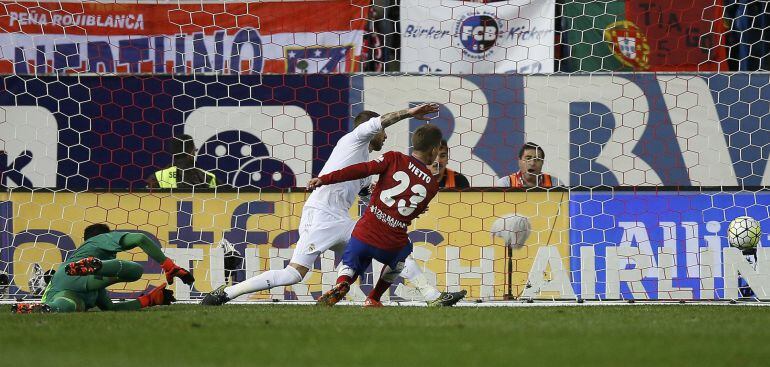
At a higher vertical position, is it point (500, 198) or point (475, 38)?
point (475, 38)

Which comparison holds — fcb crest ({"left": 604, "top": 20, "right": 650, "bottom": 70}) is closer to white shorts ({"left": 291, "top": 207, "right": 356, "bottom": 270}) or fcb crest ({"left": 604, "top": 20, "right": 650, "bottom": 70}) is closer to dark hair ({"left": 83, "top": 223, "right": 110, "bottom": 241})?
white shorts ({"left": 291, "top": 207, "right": 356, "bottom": 270})

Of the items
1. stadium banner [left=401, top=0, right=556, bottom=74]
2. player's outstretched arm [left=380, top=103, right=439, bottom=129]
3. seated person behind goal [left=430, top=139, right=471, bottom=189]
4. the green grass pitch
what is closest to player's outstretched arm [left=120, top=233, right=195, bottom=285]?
the green grass pitch

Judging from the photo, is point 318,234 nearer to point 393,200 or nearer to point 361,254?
point 361,254

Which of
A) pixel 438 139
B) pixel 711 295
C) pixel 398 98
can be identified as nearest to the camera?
pixel 438 139

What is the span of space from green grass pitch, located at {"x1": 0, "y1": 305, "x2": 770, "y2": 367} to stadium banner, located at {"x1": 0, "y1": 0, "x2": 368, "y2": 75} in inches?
214

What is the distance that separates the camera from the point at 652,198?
34.1 feet

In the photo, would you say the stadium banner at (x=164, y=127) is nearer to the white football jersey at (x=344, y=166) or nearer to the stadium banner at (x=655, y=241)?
the stadium banner at (x=655, y=241)

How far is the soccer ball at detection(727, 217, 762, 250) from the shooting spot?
10016mm

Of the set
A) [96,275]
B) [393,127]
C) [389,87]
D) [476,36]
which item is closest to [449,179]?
[393,127]

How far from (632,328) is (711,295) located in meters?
4.04

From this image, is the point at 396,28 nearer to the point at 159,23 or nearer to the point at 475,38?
the point at 475,38

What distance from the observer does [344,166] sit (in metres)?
8.82

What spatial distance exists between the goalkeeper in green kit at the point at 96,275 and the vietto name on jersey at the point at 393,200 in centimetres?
132

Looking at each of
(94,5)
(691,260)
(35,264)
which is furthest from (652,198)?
(94,5)
